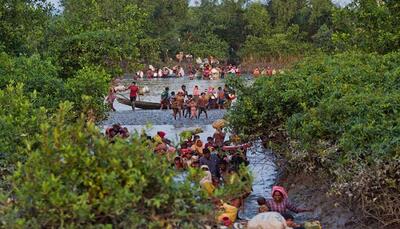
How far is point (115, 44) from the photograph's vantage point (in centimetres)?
1794

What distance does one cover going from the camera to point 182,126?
26.4m

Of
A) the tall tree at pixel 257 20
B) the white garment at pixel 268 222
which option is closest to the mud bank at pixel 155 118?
the white garment at pixel 268 222

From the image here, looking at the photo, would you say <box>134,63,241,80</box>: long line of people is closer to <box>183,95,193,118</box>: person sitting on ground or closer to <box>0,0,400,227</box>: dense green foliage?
<box>183,95,193,118</box>: person sitting on ground

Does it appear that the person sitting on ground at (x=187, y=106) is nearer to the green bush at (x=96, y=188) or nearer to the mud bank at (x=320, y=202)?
the mud bank at (x=320, y=202)

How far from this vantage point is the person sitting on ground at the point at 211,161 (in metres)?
14.3

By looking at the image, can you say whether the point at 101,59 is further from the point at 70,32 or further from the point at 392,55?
the point at 392,55

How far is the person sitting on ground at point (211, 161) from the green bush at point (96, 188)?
26.4 feet

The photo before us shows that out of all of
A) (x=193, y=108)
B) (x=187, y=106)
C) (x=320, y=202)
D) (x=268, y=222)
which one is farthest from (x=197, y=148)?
(x=187, y=106)

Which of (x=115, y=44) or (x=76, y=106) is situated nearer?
(x=76, y=106)

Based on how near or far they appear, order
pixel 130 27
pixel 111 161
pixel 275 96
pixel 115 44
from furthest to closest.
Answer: pixel 130 27, pixel 115 44, pixel 275 96, pixel 111 161

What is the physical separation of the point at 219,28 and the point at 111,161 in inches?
2388

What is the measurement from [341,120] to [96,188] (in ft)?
21.6

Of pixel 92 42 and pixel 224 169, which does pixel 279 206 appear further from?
pixel 92 42

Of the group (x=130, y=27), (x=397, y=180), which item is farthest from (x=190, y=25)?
(x=397, y=180)
